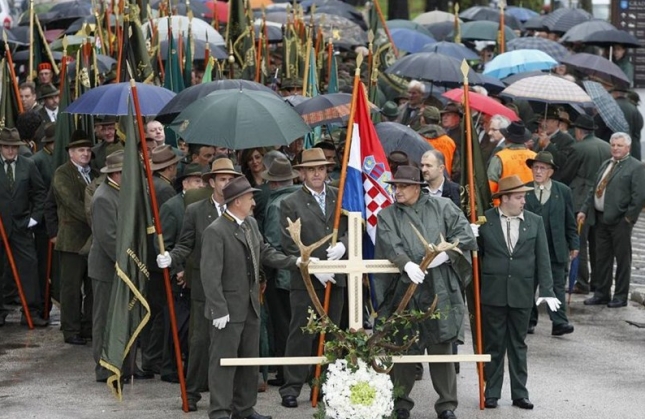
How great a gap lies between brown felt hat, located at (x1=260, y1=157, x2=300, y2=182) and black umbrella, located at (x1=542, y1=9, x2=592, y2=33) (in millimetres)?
17102

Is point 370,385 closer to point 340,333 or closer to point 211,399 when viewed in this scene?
point 340,333

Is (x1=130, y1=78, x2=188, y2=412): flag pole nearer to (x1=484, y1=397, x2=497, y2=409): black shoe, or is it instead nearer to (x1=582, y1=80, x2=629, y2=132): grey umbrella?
(x1=484, y1=397, x2=497, y2=409): black shoe

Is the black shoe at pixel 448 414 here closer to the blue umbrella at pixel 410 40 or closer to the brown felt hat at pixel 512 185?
the brown felt hat at pixel 512 185

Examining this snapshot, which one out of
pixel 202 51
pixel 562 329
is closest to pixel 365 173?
pixel 562 329

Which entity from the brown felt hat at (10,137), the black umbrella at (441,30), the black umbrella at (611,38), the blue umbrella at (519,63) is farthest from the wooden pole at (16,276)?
the black umbrella at (441,30)

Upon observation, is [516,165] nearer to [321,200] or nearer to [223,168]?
[321,200]

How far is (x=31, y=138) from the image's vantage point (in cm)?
1683

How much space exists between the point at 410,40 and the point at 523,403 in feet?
45.0

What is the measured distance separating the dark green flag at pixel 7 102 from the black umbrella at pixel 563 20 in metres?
15.0

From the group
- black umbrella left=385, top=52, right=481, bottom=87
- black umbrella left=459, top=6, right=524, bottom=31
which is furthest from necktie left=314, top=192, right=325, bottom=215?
black umbrella left=459, top=6, right=524, bottom=31

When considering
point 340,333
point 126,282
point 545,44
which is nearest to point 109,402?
point 126,282

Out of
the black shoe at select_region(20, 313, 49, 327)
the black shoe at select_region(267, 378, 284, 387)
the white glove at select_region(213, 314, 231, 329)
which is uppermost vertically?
the white glove at select_region(213, 314, 231, 329)

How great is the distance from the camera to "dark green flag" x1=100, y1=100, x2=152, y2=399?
38.6 feet

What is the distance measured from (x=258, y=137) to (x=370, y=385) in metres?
2.66
